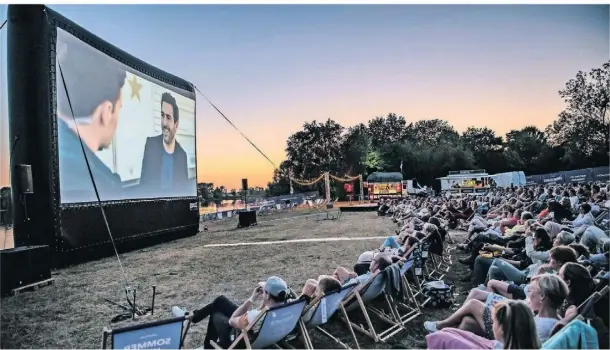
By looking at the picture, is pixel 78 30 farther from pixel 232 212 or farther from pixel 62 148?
pixel 232 212

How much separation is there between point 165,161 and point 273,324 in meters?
10.3

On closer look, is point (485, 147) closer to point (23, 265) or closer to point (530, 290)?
point (530, 290)

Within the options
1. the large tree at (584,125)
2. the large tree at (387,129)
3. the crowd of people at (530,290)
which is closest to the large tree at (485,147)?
the large tree at (584,125)

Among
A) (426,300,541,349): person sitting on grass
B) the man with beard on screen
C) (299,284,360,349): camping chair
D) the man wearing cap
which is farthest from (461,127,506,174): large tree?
(426,300,541,349): person sitting on grass

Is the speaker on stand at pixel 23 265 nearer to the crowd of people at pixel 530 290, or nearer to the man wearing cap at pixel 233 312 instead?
the man wearing cap at pixel 233 312

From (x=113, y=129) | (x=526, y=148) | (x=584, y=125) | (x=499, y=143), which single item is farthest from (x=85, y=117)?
(x=584, y=125)

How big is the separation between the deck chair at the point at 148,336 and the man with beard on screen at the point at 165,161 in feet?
29.9

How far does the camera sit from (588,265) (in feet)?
11.5

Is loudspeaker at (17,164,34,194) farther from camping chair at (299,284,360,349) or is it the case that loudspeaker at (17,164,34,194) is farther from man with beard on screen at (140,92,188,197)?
camping chair at (299,284,360,349)

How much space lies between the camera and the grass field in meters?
3.88

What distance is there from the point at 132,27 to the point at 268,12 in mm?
1916

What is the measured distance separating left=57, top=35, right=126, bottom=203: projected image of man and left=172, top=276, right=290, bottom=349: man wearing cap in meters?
5.91

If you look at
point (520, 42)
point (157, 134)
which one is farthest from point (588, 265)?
point (157, 134)

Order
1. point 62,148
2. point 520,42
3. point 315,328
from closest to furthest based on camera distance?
1. point 315,328
2. point 520,42
3. point 62,148
